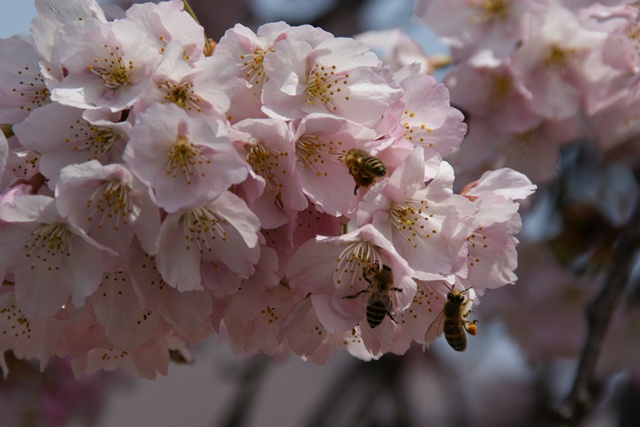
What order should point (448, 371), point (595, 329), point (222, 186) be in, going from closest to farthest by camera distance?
point (222, 186) < point (595, 329) < point (448, 371)

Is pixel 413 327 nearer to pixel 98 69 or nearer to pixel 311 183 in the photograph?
pixel 311 183

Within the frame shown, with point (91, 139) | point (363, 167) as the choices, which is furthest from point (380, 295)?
point (91, 139)

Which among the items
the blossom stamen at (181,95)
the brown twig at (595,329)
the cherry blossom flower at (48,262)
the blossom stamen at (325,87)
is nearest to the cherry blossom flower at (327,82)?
the blossom stamen at (325,87)

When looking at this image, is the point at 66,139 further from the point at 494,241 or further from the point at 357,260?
the point at 494,241

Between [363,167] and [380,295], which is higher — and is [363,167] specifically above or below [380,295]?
above

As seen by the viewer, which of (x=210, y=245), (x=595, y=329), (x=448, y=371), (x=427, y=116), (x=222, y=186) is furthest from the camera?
(x=448, y=371)

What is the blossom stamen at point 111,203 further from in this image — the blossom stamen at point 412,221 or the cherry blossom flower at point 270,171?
the blossom stamen at point 412,221

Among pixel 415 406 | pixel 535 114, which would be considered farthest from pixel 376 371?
pixel 535 114
